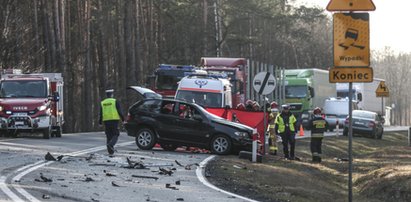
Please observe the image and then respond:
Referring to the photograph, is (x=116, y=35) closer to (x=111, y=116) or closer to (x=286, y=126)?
(x=286, y=126)

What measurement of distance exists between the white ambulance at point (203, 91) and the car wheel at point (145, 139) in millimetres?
4486

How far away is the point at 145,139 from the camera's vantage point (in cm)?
2152

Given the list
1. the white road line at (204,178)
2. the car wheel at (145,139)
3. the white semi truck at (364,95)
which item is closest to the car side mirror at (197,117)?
the car wheel at (145,139)

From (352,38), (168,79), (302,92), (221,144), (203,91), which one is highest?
(352,38)

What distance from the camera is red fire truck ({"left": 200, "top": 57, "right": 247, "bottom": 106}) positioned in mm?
31317

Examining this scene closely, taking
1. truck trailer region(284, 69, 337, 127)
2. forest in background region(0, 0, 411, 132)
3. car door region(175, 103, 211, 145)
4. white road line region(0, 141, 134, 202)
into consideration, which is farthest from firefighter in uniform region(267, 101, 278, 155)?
forest in background region(0, 0, 411, 132)

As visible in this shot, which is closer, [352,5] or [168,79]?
[352,5]

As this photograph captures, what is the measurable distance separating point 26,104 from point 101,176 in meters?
12.1

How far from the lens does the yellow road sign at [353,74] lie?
1164cm

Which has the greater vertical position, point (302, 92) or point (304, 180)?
point (302, 92)

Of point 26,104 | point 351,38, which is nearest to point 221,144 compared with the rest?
point 26,104

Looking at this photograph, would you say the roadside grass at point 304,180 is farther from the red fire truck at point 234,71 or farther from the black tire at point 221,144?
the red fire truck at point 234,71

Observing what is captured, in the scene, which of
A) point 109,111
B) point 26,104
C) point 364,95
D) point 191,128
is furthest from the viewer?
point 364,95

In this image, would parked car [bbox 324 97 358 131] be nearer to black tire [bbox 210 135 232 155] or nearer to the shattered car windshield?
the shattered car windshield
